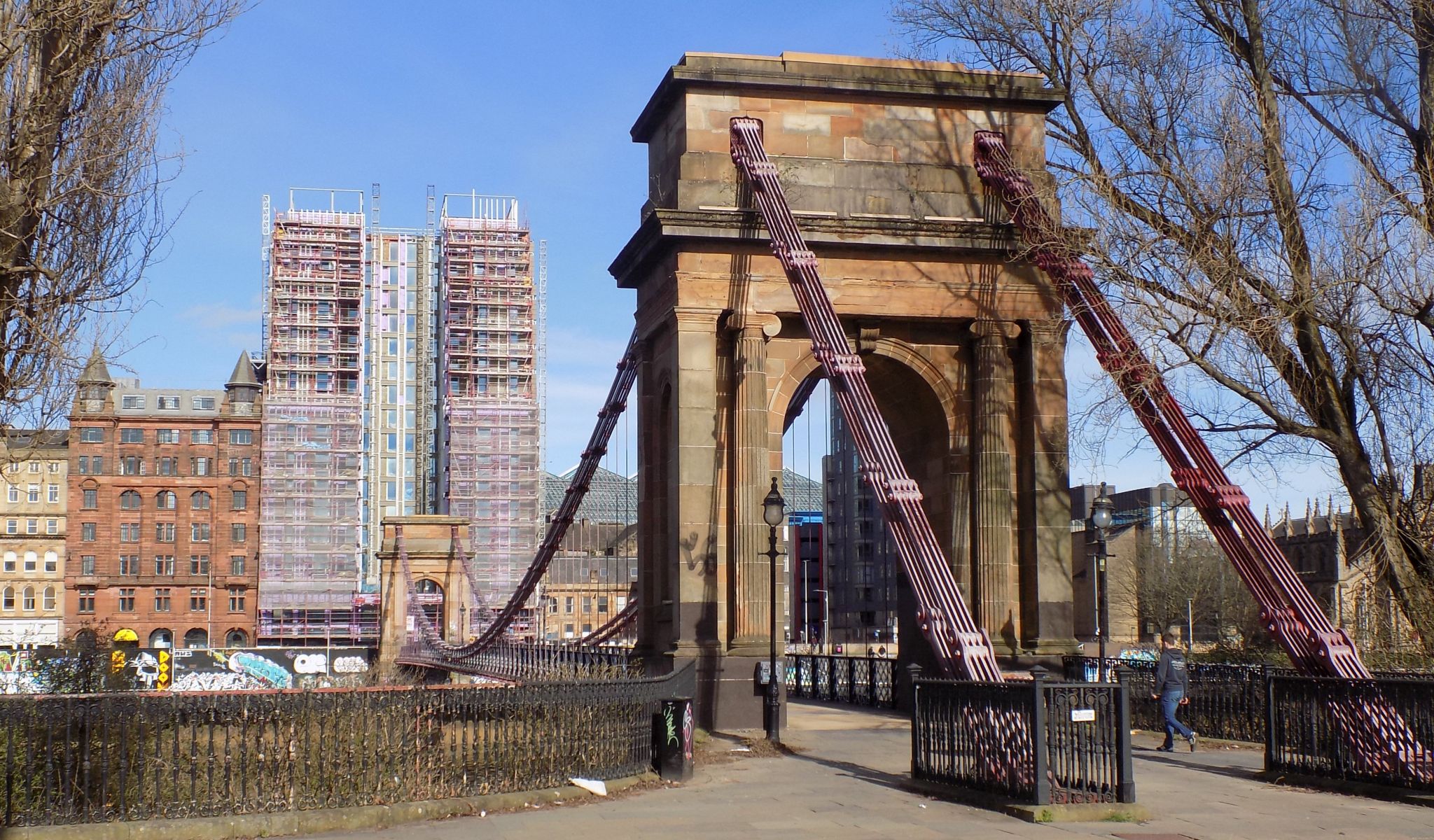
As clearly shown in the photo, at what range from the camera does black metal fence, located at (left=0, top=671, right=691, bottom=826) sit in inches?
Answer: 464

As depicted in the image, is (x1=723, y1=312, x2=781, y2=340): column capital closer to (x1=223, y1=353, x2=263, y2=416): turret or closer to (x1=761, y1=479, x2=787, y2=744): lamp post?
(x1=761, y1=479, x2=787, y2=744): lamp post

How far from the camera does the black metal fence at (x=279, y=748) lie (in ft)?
38.6

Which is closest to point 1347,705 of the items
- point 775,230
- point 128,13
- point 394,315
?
point 775,230

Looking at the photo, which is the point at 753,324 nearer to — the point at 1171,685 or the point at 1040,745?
the point at 1171,685

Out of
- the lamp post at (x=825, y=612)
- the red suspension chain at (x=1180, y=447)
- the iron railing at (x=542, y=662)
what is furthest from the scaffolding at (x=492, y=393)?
the red suspension chain at (x=1180, y=447)

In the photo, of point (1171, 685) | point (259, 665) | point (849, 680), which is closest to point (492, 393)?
point (259, 665)

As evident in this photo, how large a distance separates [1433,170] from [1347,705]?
9.50 m

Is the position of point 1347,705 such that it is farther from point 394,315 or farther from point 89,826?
point 394,315

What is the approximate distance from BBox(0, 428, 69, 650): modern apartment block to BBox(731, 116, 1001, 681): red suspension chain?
90471 millimetres

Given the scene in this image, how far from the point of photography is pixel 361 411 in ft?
338

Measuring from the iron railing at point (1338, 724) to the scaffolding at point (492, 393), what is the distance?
81196 millimetres

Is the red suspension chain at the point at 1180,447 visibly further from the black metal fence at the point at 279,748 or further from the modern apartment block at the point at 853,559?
the modern apartment block at the point at 853,559

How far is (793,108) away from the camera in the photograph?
24.9m

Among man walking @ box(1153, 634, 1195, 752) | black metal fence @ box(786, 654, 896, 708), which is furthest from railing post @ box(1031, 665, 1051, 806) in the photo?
black metal fence @ box(786, 654, 896, 708)
